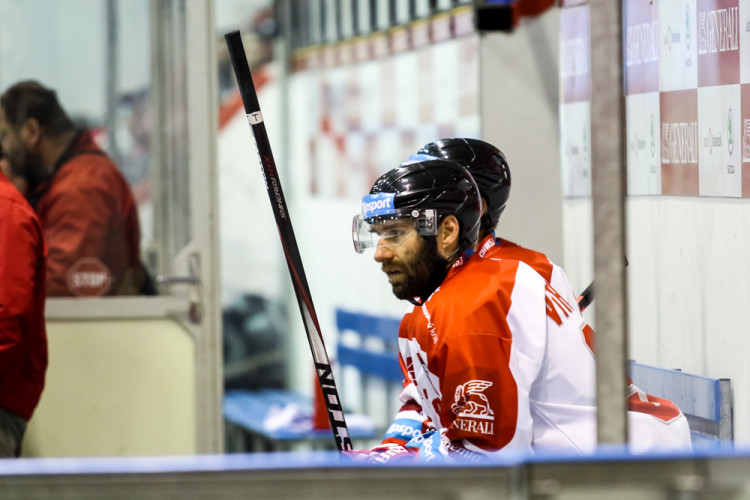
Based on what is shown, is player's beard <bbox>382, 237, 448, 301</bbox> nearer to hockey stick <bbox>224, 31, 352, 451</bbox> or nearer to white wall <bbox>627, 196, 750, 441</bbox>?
hockey stick <bbox>224, 31, 352, 451</bbox>

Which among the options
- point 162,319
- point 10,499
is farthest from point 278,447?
point 10,499

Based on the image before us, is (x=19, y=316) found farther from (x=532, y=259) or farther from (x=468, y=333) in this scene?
(x=468, y=333)

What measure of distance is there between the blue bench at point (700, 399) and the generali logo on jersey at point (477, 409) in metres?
0.78

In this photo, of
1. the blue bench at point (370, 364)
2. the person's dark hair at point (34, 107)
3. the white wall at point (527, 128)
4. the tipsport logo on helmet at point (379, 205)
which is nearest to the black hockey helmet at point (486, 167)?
the tipsport logo on helmet at point (379, 205)

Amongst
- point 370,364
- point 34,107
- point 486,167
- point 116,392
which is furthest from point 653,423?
point 370,364

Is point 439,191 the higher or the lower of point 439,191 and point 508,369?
the higher

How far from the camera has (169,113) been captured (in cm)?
394

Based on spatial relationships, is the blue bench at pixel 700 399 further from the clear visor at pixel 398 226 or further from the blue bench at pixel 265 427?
the blue bench at pixel 265 427

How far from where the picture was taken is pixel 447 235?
2.20 meters

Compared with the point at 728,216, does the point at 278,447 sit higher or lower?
lower

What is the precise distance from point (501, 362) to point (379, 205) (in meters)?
0.43

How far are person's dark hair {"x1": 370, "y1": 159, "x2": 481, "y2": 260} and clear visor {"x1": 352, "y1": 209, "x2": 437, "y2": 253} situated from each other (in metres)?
0.01

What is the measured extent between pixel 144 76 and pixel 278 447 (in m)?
2.00

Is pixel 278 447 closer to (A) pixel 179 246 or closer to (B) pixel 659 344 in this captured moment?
(A) pixel 179 246
